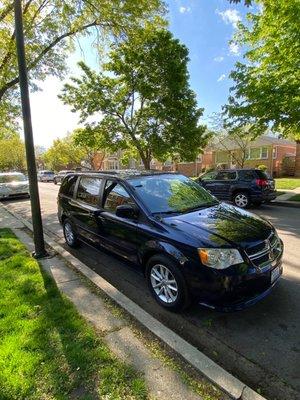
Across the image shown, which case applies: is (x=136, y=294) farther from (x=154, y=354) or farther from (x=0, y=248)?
(x=0, y=248)

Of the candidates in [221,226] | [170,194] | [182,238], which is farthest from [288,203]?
[182,238]

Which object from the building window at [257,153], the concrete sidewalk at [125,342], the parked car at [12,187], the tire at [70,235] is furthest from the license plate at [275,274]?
the building window at [257,153]

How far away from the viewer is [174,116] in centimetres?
1894

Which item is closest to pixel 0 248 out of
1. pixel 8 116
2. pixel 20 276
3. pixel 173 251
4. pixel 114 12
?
pixel 20 276

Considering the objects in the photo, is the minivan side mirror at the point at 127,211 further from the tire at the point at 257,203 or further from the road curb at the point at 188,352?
the tire at the point at 257,203

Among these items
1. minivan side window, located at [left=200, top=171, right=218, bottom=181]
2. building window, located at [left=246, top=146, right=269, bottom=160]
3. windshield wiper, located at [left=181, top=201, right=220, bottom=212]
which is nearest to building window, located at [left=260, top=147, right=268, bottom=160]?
building window, located at [left=246, top=146, right=269, bottom=160]

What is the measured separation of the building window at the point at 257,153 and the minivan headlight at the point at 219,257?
36462mm

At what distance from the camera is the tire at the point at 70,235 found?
6.52 metres

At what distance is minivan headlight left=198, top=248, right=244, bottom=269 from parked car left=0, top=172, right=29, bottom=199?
1701 cm

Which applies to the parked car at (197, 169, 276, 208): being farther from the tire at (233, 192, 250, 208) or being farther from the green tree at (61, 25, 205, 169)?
the green tree at (61, 25, 205, 169)

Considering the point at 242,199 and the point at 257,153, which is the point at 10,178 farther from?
the point at 257,153

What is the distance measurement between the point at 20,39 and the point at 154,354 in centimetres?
552

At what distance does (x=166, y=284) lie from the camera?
387 cm

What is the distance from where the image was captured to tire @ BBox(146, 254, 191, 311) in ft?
11.8
